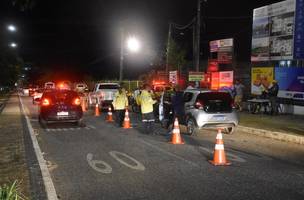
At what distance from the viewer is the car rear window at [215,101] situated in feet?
52.4

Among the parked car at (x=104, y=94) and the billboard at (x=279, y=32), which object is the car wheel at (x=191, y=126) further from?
the parked car at (x=104, y=94)

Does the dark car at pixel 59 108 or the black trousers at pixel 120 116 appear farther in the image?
the black trousers at pixel 120 116

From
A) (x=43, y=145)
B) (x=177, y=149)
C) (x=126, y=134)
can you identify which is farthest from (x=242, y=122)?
(x=43, y=145)

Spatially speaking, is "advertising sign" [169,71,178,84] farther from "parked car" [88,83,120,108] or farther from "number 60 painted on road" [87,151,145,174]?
"number 60 painted on road" [87,151,145,174]

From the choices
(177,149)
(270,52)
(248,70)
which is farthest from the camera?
(248,70)

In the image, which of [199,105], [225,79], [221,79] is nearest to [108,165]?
[199,105]

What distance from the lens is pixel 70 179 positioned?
901cm

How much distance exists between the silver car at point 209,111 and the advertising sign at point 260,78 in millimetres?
9478

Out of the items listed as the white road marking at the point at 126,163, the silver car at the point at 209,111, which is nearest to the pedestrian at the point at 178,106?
the silver car at the point at 209,111

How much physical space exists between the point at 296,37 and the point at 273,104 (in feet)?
11.3

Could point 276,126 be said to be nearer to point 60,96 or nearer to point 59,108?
point 59,108

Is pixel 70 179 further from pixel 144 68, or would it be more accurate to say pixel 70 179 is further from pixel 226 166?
pixel 144 68

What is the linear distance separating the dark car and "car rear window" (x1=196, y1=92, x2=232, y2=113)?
5.73m

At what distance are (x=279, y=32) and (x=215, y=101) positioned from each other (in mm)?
9929
